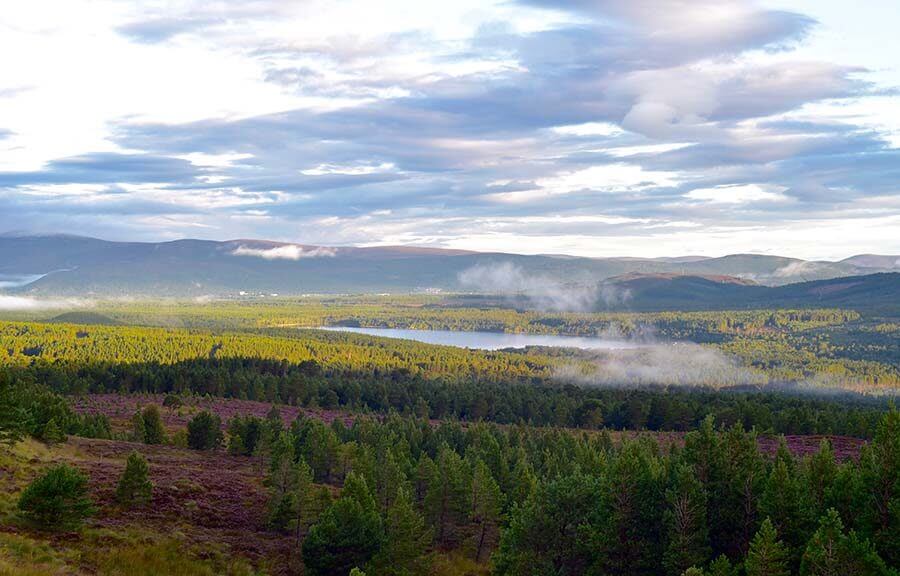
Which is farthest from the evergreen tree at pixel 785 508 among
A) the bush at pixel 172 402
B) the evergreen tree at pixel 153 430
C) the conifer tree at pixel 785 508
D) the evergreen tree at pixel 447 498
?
the bush at pixel 172 402

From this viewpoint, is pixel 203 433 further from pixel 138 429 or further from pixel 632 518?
pixel 632 518

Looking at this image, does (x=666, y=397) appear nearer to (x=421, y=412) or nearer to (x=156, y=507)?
(x=421, y=412)

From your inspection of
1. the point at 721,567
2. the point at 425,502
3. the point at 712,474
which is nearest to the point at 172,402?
the point at 425,502

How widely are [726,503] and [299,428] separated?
59915mm

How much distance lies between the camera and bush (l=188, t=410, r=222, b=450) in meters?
92.6

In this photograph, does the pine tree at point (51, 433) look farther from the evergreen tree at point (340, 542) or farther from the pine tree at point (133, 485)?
the evergreen tree at point (340, 542)

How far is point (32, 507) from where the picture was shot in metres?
43.7

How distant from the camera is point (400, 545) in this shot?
173 ft

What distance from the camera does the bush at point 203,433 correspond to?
92.6 m

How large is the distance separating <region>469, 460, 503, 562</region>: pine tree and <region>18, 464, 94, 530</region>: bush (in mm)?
32685

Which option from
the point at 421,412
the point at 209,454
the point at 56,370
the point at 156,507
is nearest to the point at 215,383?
the point at 56,370

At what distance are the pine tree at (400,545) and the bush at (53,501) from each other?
18923 millimetres

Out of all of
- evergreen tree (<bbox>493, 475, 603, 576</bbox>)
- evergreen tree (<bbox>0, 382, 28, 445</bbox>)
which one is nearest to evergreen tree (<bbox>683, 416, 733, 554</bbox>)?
evergreen tree (<bbox>493, 475, 603, 576</bbox>)

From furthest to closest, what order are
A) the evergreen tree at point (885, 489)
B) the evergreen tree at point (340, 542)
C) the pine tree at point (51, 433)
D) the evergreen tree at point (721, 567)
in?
the pine tree at point (51, 433)
the evergreen tree at point (340, 542)
the evergreen tree at point (721, 567)
the evergreen tree at point (885, 489)
